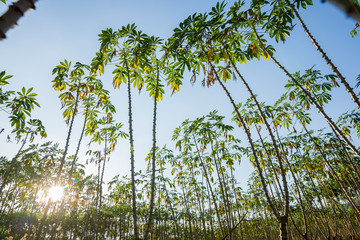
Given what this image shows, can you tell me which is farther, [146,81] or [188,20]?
[146,81]

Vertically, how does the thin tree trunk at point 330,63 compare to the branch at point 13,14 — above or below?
above

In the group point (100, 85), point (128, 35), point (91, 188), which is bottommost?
point (91, 188)

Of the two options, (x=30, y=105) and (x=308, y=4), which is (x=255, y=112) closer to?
(x=308, y=4)

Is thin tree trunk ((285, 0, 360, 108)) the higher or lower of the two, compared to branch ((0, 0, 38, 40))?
higher

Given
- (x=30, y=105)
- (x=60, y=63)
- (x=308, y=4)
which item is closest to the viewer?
(x=308, y=4)

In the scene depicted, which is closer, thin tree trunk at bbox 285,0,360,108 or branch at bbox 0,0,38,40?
branch at bbox 0,0,38,40

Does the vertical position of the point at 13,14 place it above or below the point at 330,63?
below

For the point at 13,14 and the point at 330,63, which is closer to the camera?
the point at 13,14

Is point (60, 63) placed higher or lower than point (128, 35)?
higher

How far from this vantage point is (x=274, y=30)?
194 inches

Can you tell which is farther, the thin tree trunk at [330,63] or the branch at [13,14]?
the thin tree trunk at [330,63]

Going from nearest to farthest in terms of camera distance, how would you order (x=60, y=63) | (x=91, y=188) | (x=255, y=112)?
1. (x=60, y=63)
2. (x=255, y=112)
3. (x=91, y=188)

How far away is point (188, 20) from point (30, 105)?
5664 mm

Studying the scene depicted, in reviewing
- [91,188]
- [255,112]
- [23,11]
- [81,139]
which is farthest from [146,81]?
[91,188]
